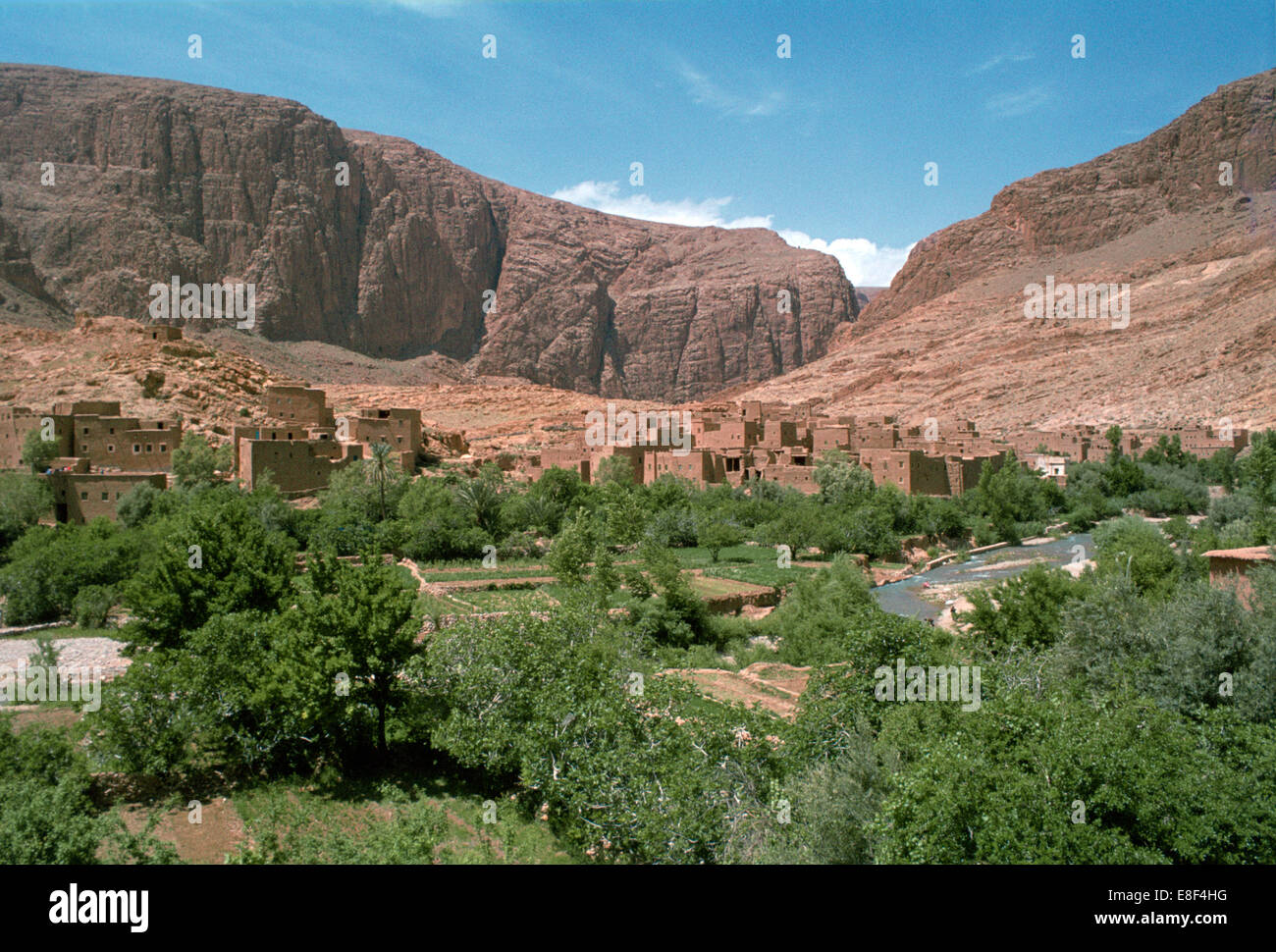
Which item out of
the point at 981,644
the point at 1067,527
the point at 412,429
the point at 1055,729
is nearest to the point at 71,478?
the point at 412,429

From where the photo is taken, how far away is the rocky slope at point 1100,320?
2303 inches

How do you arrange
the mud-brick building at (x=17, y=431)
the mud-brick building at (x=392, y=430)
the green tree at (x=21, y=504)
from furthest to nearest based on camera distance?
the mud-brick building at (x=392, y=430) < the mud-brick building at (x=17, y=431) < the green tree at (x=21, y=504)

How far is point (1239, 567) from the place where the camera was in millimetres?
13398

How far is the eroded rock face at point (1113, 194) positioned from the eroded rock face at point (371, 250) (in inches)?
630

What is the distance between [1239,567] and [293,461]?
28302 millimetres

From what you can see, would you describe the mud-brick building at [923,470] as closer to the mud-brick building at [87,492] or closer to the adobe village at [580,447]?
the adobe village at [580,447]

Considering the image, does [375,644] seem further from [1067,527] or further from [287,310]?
[287,310]

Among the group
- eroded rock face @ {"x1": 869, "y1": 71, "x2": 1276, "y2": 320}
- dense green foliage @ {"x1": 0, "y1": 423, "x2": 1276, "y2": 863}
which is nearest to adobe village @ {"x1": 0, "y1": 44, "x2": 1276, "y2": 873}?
dense green foliage @ {"x1": 0, "y1": 423, "x2": 1276, "y2": 863}

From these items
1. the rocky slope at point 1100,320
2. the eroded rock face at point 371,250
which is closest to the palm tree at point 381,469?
the rocky slope at point 1100,320

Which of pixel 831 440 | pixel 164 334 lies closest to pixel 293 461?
pixel 164 334

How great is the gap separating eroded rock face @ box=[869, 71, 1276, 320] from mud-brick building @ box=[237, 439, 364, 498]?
101 metres

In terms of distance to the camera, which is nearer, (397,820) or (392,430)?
(397,820)

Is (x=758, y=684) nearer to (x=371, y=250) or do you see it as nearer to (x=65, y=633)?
(x=65, y=633)
